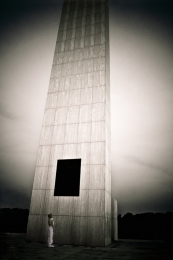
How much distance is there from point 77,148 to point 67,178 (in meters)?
2.19

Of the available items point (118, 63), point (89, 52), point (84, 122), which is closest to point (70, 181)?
point (84, 122)

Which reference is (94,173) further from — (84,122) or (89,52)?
(89,52)

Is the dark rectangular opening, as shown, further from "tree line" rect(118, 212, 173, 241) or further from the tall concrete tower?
"tree line" rect(118, 212, 173, 241)

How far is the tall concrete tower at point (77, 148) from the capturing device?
1077 cm

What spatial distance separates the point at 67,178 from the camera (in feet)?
38.9

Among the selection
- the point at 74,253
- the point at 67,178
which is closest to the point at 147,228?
the point at 67,178

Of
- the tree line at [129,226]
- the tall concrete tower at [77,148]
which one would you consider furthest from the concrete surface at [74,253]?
the tree line at [129,226]

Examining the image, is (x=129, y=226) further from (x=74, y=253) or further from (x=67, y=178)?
(x=74, y=253)

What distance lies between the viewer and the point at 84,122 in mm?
13320

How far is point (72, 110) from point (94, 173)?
17.7 ft

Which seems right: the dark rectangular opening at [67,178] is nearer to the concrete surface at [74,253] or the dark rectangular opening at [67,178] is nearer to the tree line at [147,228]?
the concrete surface at [74,253]

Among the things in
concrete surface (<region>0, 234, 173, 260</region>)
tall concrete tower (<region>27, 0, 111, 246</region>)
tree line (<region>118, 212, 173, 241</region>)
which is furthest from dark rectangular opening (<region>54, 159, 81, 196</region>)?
tree line (<region>118, 212, 173, 241</region>)

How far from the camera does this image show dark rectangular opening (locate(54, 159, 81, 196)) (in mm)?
11531

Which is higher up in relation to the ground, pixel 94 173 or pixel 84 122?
pixel 84 122
